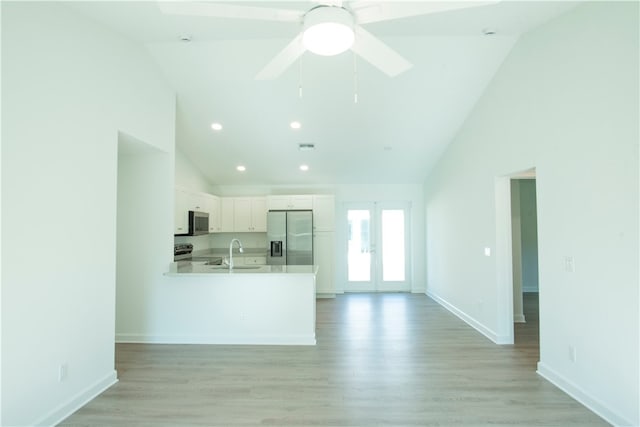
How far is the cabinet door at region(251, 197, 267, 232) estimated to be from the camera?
23.3ft

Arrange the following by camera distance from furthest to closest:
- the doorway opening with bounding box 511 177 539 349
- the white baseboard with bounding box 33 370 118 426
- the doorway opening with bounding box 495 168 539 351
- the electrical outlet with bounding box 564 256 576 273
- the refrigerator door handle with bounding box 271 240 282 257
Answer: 1. the refrigerator door handle with bounding box 271 240 282 257
2. the doorway opening with bounding box 511 177 539 349
3. the doorway opening with bounding box 495 168 539 351
4. the electrical outlet with bounding box 564 256 576 273
5. the white baseboard with bounding box 33 370 118 426

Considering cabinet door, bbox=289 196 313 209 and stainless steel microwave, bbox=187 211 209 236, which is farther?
cabinet door, bbox=289 196 313 209

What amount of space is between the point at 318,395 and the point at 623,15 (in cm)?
355

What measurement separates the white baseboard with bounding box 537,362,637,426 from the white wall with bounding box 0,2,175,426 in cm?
392

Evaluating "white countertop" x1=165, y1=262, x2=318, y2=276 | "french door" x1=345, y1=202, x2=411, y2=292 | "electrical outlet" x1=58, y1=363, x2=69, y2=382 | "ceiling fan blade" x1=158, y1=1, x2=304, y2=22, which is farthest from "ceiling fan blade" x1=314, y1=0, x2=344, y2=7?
"french door" x1=345, y1=202, x2=411, y2=292

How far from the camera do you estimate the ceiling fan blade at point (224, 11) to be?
169 centimetres

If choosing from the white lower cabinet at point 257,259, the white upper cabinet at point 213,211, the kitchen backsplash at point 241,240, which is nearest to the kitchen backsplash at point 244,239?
the kitchen backsplash at point 241,240

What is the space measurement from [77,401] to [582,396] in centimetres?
394

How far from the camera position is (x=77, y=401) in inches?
108

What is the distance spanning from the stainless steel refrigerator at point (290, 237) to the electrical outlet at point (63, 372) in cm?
414

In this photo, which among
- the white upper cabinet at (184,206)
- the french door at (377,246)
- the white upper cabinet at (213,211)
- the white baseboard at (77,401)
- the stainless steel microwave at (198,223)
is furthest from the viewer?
the french door at (377,246)

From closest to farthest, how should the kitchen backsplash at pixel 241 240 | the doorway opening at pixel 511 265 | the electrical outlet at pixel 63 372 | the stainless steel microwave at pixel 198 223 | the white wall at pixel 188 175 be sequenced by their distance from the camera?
the electrical outlet at pixel 63 372 < the doorway opening at pixel 511 265 < the stainless steel microwave at pixel 198 223 < the white wall at pixel 188 175 < the kitchen backsplash at pixel 241 240

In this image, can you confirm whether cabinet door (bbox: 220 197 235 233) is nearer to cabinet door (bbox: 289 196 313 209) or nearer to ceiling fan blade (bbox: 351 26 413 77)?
cabinet door (bbox: 289 196 313 209)

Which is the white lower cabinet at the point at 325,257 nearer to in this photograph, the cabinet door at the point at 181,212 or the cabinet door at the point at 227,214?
the cabinet door at the point at 227,214
